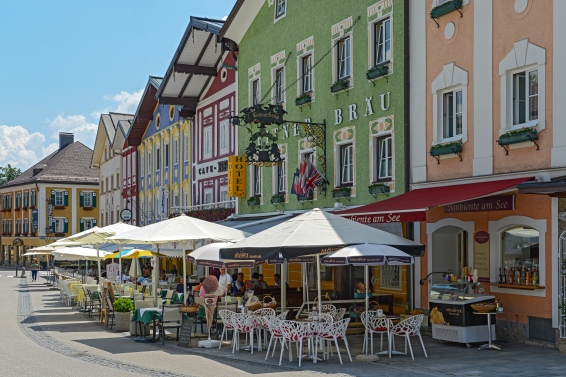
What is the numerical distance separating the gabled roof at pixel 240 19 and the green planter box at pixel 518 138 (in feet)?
48.0

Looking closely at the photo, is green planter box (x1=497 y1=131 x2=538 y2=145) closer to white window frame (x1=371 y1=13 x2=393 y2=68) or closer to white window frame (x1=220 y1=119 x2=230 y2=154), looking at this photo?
white window frame (x1=371 y1=13 x2=393 y2=68)

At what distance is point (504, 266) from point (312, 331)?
17.2 feet

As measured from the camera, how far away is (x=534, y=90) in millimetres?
16500

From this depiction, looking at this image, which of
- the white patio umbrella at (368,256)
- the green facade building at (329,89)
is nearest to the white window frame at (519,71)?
the green facade building at (329,89)

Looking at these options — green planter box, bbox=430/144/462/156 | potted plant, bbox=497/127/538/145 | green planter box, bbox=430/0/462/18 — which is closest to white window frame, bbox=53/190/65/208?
green planter box, bbox=430/144/462/156

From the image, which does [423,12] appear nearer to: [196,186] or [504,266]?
A: [504,266]

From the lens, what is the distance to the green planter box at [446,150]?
59.5ft

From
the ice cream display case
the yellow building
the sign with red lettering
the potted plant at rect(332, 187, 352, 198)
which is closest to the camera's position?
the ice cream display case

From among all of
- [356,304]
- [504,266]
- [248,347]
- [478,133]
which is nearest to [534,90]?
[478,133]

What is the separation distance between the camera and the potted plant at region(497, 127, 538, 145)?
16.0m

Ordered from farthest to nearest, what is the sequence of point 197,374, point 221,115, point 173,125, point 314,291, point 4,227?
point 4,227 → point 173,125 → point 221,115 → point 314,291 → point 197,374

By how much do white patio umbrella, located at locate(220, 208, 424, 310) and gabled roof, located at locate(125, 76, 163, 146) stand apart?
28.7 metres

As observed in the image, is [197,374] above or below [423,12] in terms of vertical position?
below

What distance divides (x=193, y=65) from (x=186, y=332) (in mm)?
19625
